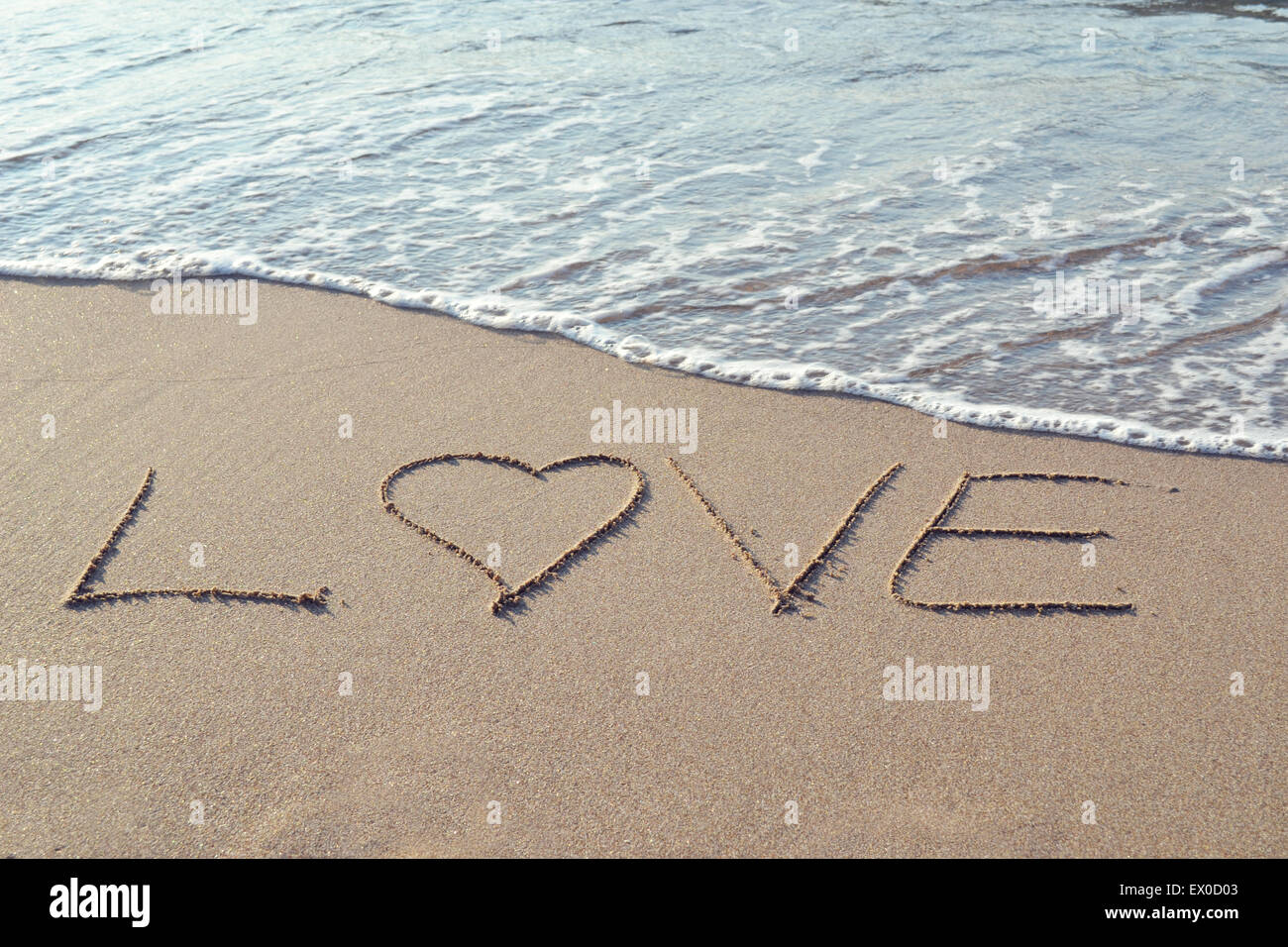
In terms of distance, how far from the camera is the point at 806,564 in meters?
3.63

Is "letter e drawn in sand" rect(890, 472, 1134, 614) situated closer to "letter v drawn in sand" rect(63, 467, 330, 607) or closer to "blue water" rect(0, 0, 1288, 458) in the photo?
"blue water" rect(0, 0, 1288, 458)

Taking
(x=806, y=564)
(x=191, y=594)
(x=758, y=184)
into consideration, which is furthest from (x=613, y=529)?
(x=758, y=184)

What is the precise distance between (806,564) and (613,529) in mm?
754

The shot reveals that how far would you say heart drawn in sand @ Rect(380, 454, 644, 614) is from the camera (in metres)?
3.57

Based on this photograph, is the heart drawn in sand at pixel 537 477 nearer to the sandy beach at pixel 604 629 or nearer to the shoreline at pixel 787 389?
the sandy beach at pixel 604 629

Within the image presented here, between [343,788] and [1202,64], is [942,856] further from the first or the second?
[1202,64]

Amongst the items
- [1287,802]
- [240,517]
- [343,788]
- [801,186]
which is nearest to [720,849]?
[343,788]

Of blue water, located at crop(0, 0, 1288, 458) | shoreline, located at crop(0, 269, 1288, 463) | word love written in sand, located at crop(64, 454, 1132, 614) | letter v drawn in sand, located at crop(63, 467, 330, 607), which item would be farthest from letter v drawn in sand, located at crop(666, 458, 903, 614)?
letter v drawn in sand, located at crop(63, 467, 330, 607)

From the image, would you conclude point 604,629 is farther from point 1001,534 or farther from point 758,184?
point 758,184

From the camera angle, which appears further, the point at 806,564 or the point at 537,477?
the point at 537,477

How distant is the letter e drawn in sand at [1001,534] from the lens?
3410 millimetres

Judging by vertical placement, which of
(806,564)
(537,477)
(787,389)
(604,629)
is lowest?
(604,629)

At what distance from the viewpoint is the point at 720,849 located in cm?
263

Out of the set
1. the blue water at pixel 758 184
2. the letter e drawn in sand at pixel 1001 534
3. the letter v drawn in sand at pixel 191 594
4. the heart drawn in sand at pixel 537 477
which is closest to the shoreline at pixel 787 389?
the blue water at pixel 758 184
